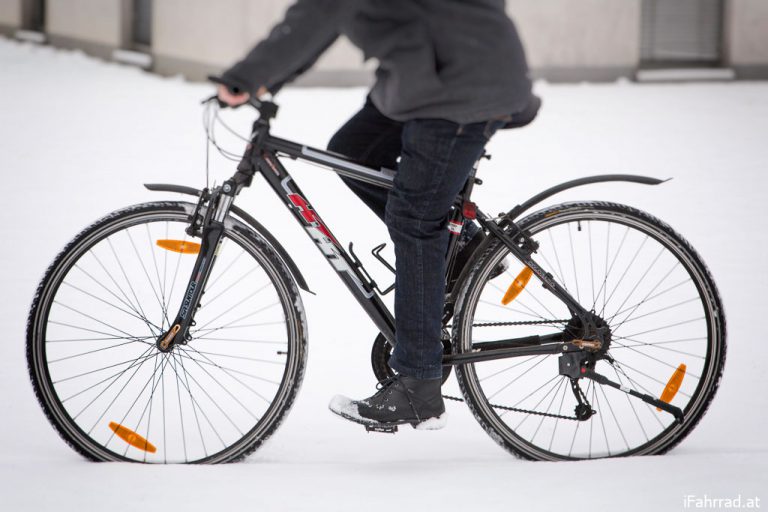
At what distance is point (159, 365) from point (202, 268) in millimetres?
405

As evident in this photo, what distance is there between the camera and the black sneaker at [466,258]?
9.37 ft

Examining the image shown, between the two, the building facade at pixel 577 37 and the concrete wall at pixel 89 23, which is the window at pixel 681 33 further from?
the concrete wall at pixel 89 23

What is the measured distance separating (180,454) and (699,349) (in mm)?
2266

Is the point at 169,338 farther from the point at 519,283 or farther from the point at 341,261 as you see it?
the point at 519,283

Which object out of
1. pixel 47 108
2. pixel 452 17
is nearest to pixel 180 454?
pixel 452 17

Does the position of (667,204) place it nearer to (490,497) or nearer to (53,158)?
(490,497)

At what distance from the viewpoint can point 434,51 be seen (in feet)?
8.21

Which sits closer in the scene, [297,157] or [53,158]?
[297,157]

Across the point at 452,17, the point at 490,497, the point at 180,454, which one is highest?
the point at 452,17

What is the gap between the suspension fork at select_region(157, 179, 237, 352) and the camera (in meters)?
2.73

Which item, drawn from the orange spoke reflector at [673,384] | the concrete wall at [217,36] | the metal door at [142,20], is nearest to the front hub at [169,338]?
the orange spoke reflector at [673,384]

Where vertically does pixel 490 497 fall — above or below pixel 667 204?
below

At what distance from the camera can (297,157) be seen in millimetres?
2711

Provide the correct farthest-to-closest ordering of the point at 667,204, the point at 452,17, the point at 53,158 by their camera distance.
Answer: the point at 53,158, the point at 667,204, the point at 452,17
